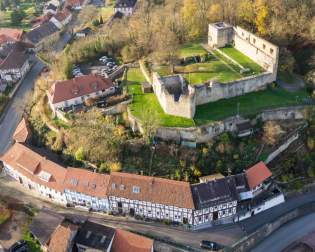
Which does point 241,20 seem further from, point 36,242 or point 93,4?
point 93,4

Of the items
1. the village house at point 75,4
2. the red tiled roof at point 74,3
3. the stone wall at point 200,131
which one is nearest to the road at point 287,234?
the stone wall at point 200,131

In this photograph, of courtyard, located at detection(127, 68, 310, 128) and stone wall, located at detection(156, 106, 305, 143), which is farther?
courtyard, located at detection(127, 68, 310, 128)

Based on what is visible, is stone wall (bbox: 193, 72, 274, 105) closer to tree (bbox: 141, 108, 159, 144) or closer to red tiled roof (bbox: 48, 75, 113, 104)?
tree (bbox: 141, 108, 159, 144)

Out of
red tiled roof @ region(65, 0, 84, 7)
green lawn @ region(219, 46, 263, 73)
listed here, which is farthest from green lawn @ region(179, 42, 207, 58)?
red tiled roof @ region(65, 0, 84, 7)

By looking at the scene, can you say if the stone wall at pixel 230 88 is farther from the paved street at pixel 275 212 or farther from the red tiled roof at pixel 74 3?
the red tiled roof at pixel 74 3

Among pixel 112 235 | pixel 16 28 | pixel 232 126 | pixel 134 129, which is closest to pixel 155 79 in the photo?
pixel 134 129

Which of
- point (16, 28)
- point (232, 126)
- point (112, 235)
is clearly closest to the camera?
point (112, 235)
